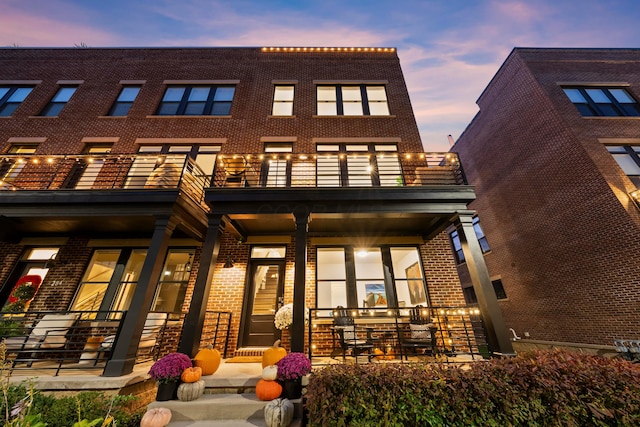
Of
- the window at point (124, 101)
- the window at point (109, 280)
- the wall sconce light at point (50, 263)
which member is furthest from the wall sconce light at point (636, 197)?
the window at point (124, 101)

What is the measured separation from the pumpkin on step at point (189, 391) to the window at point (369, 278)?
371 cm

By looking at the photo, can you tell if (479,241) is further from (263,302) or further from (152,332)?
(152,332)

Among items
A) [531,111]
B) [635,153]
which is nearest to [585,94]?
[531,111]

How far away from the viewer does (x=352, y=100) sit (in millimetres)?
10938

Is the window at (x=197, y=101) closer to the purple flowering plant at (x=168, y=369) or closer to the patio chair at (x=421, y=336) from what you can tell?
the purple flowering plant at (x=168, y=369)

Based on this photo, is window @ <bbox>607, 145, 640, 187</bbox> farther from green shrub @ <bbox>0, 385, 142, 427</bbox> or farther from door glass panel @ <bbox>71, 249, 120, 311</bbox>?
door glass panel @ <bbox>71, 249, 120, 311</bbox>

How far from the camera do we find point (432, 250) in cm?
778

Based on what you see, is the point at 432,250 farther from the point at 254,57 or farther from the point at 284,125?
the point at 254,57

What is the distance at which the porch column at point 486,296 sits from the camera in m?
5.00

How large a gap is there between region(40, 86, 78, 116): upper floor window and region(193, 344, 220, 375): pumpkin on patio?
1277 cm

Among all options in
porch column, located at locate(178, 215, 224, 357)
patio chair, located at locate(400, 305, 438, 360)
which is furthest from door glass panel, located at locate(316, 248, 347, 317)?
porch column, located at locate(178, 215, 224, 357)

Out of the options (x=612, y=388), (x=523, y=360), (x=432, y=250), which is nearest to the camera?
(x=612, y=388)

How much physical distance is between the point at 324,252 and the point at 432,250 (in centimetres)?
348

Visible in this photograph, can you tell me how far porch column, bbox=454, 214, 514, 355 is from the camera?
16.4 feet
